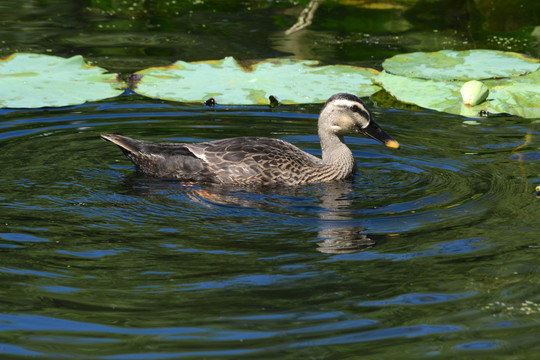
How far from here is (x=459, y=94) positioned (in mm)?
10477

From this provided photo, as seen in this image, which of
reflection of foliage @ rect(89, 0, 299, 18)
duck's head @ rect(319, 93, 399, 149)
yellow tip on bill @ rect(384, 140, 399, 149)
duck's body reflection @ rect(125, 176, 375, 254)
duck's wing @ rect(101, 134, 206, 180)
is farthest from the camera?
reflection of foliage @ rect(89, 0, 299, 18)

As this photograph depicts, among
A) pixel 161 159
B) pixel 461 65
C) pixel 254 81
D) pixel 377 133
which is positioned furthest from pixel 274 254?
pixel 461 65

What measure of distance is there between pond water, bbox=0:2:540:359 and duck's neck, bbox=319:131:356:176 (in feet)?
0.59

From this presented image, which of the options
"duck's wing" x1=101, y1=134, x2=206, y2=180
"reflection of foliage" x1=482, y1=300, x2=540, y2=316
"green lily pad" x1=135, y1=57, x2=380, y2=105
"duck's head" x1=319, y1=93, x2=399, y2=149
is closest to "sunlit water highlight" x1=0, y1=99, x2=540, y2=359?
"reflection of foliage" x1=482, y1=300, x2=540, y2=316

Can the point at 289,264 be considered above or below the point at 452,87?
below

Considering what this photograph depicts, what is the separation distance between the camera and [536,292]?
5492mm

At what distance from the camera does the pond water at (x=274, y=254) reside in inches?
190

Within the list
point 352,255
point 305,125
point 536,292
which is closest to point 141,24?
point 305,125

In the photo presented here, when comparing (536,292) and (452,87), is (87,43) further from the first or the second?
(536,292)

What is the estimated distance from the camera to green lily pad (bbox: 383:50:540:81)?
36.7 ft

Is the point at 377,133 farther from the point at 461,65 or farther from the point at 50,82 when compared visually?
the point at 50,82

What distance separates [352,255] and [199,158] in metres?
3.00

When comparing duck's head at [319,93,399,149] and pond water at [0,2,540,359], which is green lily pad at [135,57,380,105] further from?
duck's head at [319,93,399,149]

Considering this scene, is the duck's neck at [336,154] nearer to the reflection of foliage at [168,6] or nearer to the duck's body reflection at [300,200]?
the duck's body reflection at [300,200]
